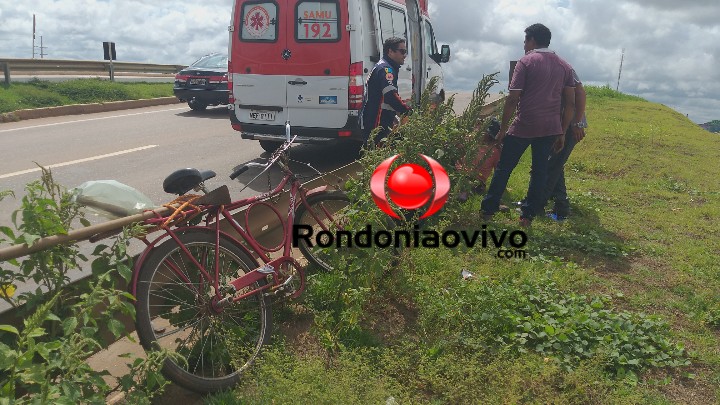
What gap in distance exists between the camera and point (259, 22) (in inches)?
360

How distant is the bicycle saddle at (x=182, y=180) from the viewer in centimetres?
361

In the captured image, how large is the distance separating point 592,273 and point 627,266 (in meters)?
0.51

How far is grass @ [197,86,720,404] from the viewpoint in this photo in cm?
338

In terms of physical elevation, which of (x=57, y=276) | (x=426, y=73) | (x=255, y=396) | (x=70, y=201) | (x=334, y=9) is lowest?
(x=255, y=396)

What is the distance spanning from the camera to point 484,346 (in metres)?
3.83

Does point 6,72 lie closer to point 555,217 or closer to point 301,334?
point 555,217

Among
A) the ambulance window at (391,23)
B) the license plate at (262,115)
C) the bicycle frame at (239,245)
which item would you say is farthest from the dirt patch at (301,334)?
the ambulance window at (391,23)

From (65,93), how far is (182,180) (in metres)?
17.1

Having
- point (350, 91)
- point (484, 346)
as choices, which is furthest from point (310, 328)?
point (350, 91)

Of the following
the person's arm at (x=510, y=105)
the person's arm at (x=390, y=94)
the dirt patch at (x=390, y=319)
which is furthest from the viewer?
the person's arm at (x=390, y=94)

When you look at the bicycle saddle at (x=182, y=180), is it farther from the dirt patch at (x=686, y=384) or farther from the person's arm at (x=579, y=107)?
the person's arm at (x=579, y=107)

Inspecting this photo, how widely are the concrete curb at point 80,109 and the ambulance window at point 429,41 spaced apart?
10.1 meters

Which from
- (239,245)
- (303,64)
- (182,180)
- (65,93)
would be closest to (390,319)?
(239,245)

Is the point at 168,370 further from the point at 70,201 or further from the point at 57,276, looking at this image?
the point at 70,201
